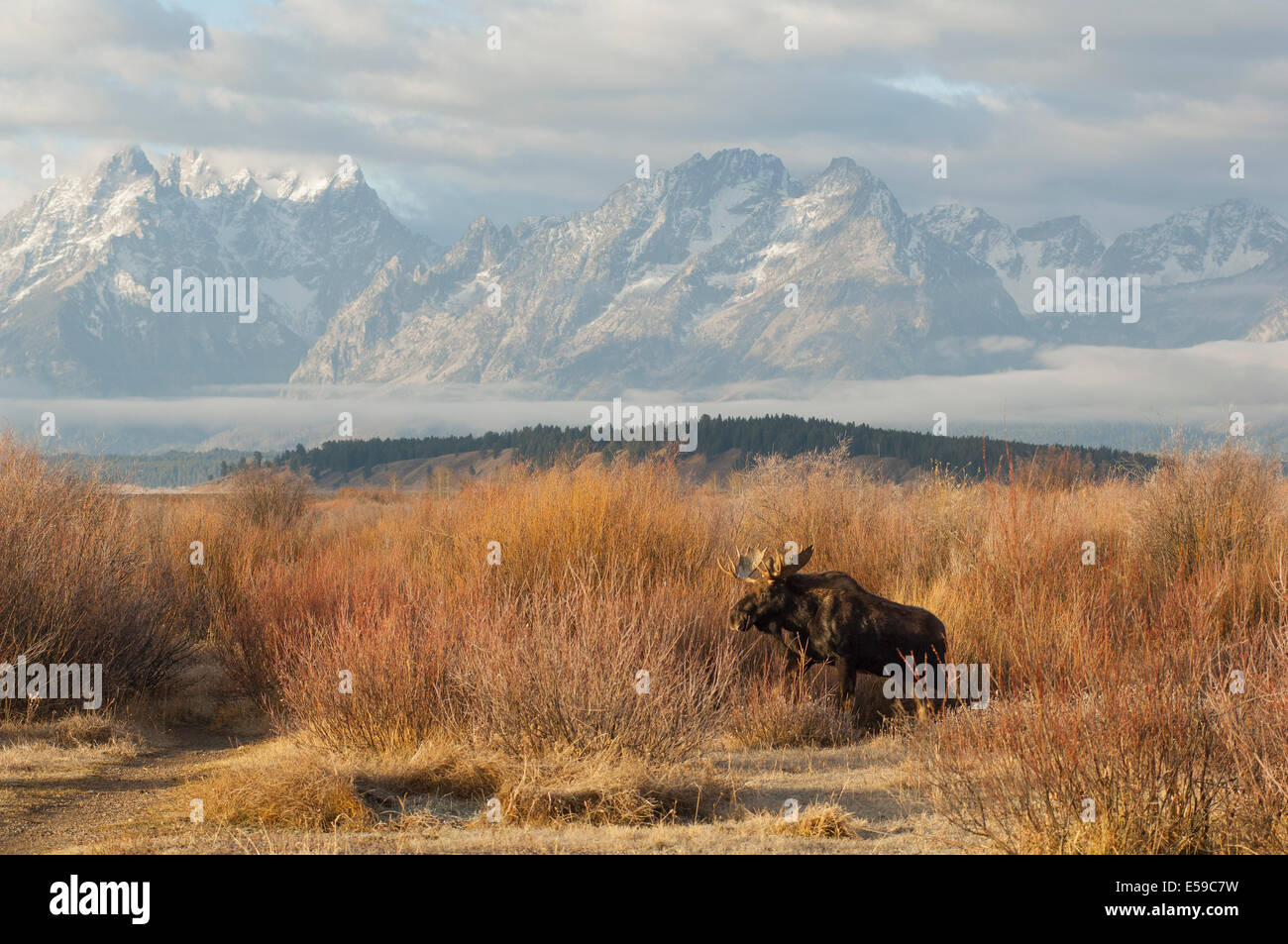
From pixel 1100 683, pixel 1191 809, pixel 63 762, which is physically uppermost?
pixel 1100 683

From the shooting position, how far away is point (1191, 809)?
6.41m

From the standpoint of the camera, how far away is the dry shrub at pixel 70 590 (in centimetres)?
1200

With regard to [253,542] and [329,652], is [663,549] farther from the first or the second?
[253,542]

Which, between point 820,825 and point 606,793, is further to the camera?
point 606,793

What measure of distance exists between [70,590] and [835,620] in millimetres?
7776

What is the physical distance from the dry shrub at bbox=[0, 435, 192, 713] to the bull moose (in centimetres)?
675

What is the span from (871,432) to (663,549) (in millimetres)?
110608

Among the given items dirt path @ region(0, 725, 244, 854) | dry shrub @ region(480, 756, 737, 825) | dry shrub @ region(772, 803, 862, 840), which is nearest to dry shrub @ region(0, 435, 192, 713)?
dirt path @ region(0, 725, 244, 854)

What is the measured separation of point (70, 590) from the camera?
1218 centimetres

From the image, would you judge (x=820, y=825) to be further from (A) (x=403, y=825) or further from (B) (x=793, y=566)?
(B) (x=793, y=566)

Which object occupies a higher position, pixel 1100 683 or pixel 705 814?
pixel 1100 683

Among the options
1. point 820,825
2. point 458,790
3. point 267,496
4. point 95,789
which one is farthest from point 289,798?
point 267,496

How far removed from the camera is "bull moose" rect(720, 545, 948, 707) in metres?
11.0
